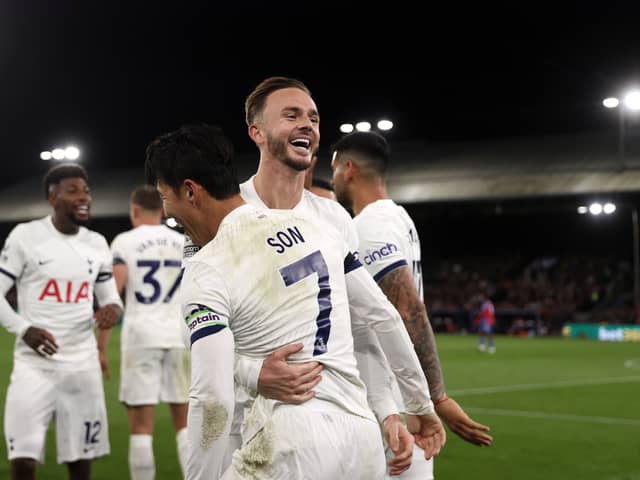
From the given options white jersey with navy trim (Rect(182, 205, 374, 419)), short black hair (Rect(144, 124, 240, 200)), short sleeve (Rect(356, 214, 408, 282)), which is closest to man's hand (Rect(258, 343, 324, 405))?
white jersey with navy trim (Rect(182, 205, 374, 419))

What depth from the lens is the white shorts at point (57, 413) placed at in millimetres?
6566

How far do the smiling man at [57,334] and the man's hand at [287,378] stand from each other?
395 centimetres

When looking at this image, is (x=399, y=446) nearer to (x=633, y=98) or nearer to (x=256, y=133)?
(x=256, y=133)

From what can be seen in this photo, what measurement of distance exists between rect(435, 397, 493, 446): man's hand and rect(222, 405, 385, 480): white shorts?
44.7 inches

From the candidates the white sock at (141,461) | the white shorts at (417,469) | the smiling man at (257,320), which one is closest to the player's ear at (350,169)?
the white shorts at (417,469)

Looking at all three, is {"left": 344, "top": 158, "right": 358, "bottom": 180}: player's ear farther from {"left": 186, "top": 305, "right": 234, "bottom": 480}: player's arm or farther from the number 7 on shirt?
{"left": 186, "top": 305, "right": 234, "bottom": 480}: player's arm

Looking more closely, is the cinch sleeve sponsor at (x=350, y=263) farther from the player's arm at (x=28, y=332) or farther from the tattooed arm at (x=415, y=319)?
the player's arm at (x=28, y=332)

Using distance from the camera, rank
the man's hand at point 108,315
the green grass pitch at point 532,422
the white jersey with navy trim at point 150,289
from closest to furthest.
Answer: the man's hand at point 108,315, the white jersey with navy trim at point 150,289, the green grass pitch at point 532,422

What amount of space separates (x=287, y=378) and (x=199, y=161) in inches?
27.1

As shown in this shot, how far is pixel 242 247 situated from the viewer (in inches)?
112

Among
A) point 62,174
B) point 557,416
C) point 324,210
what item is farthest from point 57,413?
point 557,416

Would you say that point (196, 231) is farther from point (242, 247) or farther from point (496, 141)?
point (496, 141)

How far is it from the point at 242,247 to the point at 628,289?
1648 inches

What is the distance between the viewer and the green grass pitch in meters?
9.05
